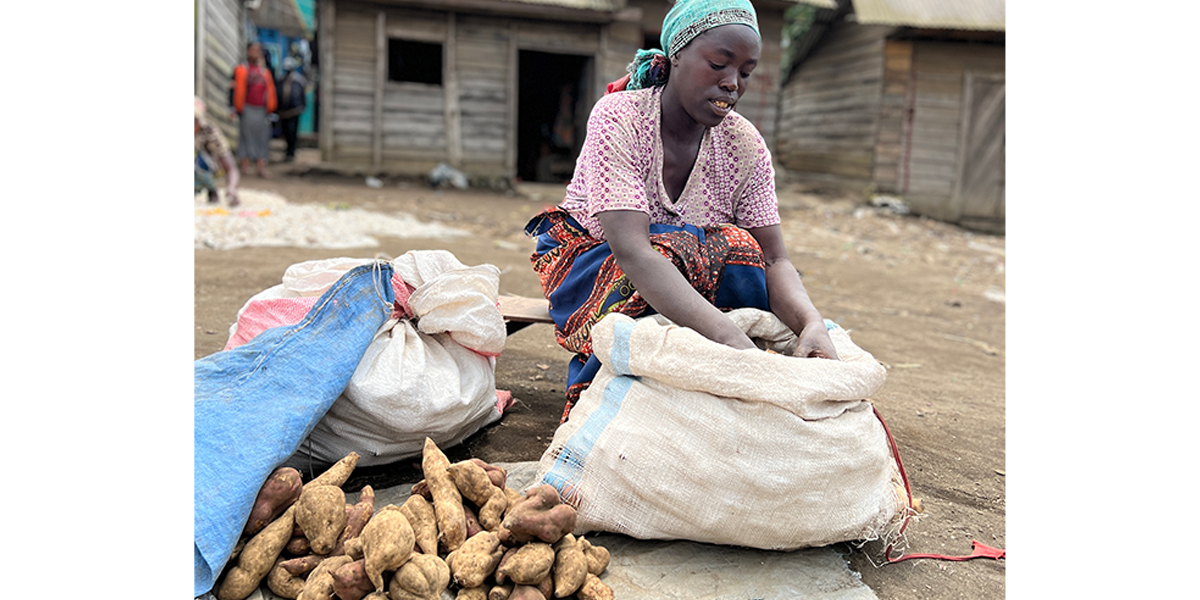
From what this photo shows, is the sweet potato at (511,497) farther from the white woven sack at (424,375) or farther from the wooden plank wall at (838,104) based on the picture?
the wooden plank wall at (838,104)

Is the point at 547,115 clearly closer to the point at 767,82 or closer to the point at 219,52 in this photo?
the point at 767,82

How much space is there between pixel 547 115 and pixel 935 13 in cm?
685

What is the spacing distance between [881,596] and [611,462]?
0.66m

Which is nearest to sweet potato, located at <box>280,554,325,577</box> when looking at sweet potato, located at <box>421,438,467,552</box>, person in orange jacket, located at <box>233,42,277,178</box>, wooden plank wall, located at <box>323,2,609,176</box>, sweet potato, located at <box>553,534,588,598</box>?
sweet potato, located at <box>421,438,467,552</box>

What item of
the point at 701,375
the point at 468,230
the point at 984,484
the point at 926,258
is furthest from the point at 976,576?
the point at 926,258

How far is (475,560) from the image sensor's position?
5.00 feet

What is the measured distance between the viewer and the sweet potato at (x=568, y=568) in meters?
1.53

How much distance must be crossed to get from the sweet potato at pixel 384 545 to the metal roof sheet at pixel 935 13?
11.9 metres

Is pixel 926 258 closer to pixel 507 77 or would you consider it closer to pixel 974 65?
pixel 974 65

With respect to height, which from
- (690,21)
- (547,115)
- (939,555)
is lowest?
(939,555)

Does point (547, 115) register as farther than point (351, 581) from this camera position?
Yes

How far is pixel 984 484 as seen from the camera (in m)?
2.44

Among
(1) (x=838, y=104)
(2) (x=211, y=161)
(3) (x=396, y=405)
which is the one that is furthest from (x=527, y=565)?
(1) (x=838, y=104)

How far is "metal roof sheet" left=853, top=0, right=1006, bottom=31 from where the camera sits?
1187 centimetres
